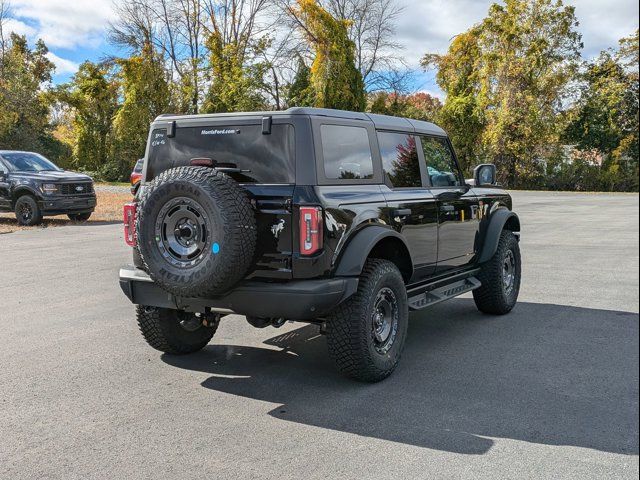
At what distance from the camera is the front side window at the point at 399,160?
17.8 feet

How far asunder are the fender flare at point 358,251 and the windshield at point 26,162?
1445 cm

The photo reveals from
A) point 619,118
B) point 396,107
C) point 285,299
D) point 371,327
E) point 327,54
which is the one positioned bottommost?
point 371,327

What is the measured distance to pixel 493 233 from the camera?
21.9 feet

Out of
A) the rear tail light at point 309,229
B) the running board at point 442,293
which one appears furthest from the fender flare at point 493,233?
the rear tail light at point 309,229

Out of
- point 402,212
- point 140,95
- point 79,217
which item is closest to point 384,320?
point 402,212

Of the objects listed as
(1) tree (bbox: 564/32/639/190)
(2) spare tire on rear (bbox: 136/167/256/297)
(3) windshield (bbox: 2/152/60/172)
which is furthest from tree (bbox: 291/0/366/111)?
(1) tree (bbox: 564/32/639/190)

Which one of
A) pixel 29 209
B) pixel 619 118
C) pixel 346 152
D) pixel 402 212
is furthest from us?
pixel 29 209

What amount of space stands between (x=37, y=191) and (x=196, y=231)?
13.1 m

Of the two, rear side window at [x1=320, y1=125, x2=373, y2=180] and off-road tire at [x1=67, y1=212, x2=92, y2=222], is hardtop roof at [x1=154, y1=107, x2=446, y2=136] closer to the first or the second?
rear side window at [x1=320, y1=125, x2=373, y2=180]

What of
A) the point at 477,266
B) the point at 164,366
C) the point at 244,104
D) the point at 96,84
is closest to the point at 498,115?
the point at 244,104

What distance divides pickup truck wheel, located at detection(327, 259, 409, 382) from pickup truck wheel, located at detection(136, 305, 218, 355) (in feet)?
4.77

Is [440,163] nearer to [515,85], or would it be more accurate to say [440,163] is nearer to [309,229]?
[309,229]

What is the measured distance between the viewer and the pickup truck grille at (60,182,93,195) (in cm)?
1606

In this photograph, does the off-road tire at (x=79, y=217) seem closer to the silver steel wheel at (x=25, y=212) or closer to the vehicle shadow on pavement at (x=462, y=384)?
the silver steel wheel at (x=25, y=212)
